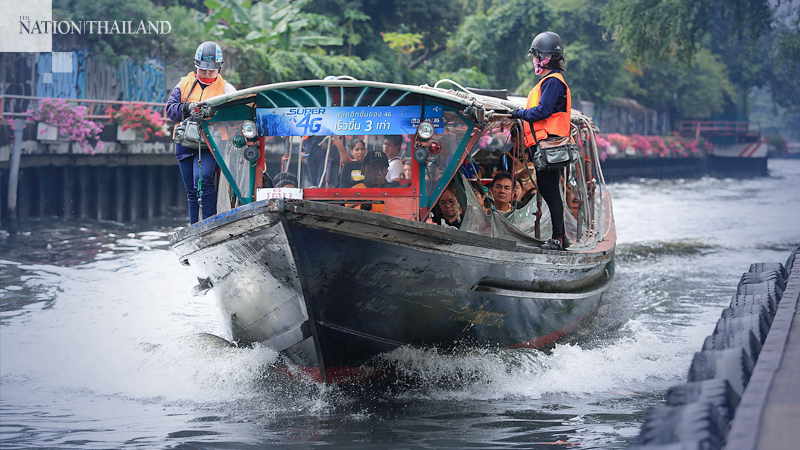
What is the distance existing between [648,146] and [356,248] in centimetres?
3680

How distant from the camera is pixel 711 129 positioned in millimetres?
48344

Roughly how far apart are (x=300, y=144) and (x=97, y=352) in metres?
2.79

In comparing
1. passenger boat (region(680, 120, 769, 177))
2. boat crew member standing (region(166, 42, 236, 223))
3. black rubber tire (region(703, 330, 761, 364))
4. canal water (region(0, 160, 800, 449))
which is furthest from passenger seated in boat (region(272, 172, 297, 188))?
passenger boat (region(680, 120, 769, 177))

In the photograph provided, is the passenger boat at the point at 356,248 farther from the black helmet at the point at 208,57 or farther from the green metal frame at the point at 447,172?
the black helmet at the point at 208,57

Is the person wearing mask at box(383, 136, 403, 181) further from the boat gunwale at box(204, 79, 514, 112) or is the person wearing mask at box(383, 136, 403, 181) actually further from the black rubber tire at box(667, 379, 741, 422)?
the black rubber tire at box(667, 379, 741, 422)

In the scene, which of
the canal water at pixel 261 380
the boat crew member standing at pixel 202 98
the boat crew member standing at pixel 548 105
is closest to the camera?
the canal water at pixel 261 380

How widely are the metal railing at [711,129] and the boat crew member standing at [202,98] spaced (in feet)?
150

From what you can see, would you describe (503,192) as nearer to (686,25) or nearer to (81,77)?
(81,77)

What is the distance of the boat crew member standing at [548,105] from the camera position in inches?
240

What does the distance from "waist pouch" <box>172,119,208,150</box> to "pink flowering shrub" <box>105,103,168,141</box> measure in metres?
11.7

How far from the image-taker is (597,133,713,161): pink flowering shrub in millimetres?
34969

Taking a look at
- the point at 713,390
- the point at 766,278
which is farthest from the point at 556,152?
the point at 713,390

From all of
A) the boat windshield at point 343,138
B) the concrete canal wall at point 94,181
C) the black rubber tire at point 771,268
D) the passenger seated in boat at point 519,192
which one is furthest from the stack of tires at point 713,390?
the concrete canal wall at point 94,181

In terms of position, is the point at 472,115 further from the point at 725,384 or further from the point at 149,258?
the point at 149,258
